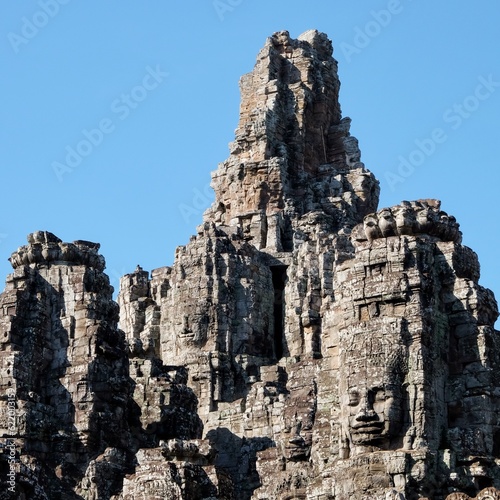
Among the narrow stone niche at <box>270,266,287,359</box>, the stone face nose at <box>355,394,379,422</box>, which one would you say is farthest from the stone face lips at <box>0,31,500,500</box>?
the narrow stone niche at <box>270,266,287,359</box>

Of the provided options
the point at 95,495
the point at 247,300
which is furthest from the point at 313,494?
the point at 247,300

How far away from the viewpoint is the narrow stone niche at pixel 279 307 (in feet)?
331

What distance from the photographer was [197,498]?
66938 mm

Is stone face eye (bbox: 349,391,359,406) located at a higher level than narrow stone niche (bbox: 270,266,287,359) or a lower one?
lower

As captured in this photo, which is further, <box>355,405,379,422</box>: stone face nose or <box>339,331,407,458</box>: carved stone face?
<box>339,331,407,458</box>: carved stone face

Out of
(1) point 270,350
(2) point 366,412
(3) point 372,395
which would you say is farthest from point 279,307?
(2) point 366,412

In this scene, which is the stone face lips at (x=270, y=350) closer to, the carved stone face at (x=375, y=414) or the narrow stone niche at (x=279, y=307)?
the carved stone face at (x=375, y=414)

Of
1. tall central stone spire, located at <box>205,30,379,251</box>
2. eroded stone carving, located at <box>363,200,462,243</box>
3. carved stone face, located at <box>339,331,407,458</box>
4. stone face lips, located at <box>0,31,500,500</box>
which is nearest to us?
carved stone face, located at <box>339,331,407,458</box>

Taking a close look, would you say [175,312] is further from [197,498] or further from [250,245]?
[197,498]

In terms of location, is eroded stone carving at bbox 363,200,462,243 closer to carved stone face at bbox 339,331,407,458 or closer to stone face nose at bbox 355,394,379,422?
carved stone face at bbox 339,331,407,458

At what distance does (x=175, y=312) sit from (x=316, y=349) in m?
8.95

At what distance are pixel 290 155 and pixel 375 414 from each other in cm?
4921

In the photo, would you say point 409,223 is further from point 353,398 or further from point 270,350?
point 270,350

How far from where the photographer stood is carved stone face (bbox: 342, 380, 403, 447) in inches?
2584
